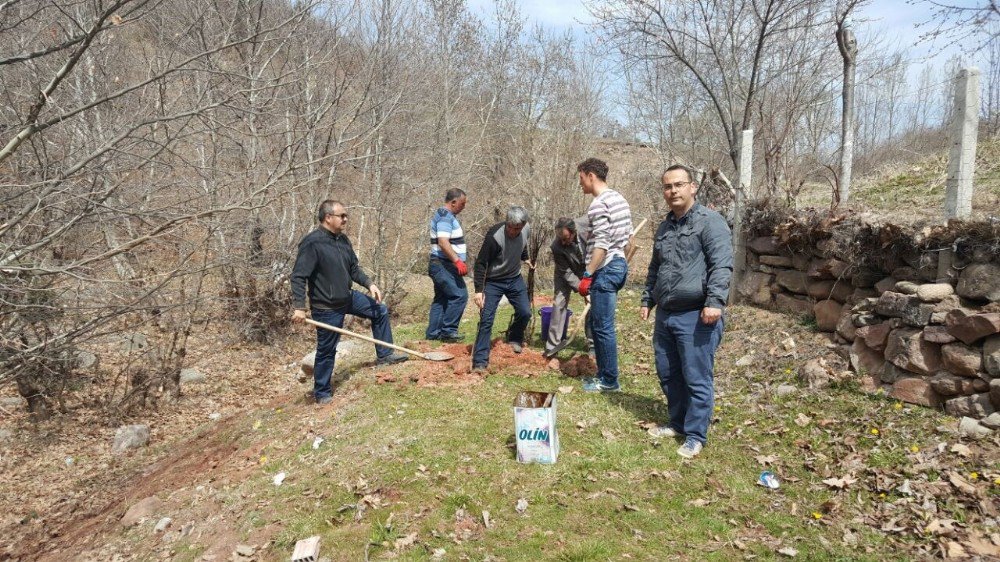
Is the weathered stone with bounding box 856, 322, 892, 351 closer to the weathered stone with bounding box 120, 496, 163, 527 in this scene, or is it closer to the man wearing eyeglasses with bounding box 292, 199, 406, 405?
the man wearing eyeglasses with bounding box 292, 199, 406, 405

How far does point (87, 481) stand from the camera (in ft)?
19.7

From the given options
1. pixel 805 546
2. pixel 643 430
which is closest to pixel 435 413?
pixel 643 430

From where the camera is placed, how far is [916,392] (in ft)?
15.9

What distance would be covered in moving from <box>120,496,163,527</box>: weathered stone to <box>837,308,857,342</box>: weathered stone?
21.3 ft

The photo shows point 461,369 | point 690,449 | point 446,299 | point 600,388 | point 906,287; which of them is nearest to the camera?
point 690,449

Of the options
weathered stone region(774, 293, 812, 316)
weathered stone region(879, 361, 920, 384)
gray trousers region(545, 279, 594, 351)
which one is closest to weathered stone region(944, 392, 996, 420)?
weathered stone region(879, 361, 920, 384)

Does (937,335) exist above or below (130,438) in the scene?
above

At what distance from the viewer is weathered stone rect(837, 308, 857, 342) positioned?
5.79 meters

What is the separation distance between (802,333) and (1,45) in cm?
897

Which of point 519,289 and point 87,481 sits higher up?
point 519,289

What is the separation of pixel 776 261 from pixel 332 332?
18.2 ft

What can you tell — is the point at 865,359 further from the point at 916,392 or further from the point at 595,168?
the point at 595,168

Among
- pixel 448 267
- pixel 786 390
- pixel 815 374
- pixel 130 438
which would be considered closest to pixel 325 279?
pixel 448 267

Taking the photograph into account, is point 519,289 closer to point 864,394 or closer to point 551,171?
point 864,394
